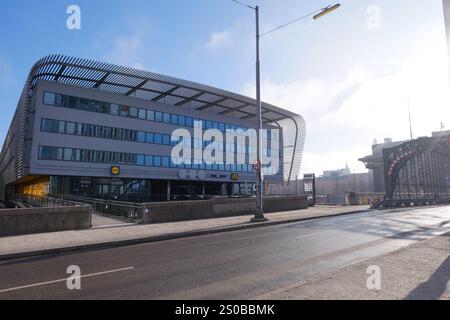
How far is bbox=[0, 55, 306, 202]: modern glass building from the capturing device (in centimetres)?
3341

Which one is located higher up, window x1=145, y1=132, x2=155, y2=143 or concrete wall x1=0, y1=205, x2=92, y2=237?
window x1=145, y1=132, x2=155, y2=143

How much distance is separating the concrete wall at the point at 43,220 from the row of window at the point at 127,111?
2454cm

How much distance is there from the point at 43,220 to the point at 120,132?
87.8 ft

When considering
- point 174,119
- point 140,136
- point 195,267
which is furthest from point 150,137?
point 195,267

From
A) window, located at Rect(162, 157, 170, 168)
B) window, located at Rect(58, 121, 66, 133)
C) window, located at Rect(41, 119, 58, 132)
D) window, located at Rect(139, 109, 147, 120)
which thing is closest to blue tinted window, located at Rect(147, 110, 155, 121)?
window, located at Rect(139, 109, 147, 120)

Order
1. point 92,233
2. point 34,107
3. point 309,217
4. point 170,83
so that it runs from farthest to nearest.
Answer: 1. point 170,83
2. point 34,107
3. point 309,217
4. point 92,233

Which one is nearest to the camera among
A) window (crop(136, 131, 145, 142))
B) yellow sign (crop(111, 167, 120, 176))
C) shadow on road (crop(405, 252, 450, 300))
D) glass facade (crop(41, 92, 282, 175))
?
shadow on road (crop(405, 252, 450, 300))

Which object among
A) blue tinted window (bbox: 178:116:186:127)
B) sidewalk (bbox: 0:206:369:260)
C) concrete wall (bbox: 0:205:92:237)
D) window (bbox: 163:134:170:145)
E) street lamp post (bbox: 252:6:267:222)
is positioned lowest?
sidewalk (bbox: 0:206:369:260)

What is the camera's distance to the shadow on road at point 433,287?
4473 mm

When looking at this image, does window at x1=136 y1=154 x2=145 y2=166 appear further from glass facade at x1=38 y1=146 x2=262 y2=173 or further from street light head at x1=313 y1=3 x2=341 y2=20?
street light head at x1=313 y1=3 x2=341 y2=20
